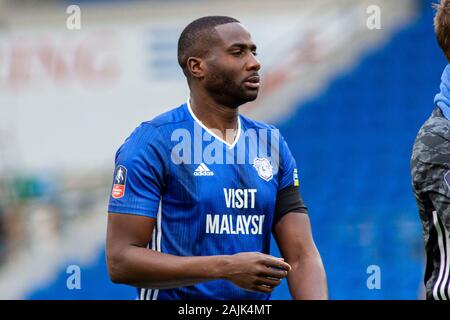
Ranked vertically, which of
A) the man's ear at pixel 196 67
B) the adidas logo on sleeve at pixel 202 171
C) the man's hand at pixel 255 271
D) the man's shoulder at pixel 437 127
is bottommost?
the man's hand at pixel 255 271

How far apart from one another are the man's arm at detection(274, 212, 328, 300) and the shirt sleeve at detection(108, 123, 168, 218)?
588mm

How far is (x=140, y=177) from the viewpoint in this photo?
3.83 m

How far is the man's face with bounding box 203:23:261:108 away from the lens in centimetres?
398

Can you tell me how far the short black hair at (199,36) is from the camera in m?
4.09

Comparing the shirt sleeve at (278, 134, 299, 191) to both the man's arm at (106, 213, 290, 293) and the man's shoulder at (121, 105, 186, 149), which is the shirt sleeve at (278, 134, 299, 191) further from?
the man's arm at (106, 213, 290, 293)

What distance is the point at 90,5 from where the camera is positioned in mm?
11258

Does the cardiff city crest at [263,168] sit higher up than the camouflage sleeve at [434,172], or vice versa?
the cardiff city crest at [263,168]

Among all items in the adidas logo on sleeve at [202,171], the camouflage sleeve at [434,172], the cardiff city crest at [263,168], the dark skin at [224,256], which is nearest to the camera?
the camouflage sleeve at [434,172]

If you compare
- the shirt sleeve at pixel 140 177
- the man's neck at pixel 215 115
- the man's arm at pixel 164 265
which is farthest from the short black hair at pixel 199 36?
the man's arm at pixel 164 265

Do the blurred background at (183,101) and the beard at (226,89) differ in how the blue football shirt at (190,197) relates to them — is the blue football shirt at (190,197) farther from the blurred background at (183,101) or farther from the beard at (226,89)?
the blurred background at (183,101)

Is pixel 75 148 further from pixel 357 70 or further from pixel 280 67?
pixel 357 70

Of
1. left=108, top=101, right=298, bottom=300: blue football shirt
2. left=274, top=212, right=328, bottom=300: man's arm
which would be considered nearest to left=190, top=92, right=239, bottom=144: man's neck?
left=108, top=101, right=298, bottom=300: blue football shirt

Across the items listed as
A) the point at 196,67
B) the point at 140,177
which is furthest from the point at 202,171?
the point at 196,67

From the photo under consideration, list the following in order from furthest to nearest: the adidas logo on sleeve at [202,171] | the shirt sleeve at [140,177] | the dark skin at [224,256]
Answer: the adidas logo on sleeve at [202,171], the shirt sleeve at [140,177], the dark skin at [224,256]
